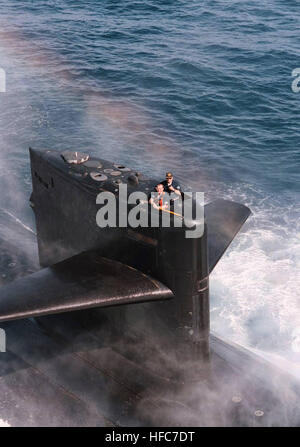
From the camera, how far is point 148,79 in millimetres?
46219

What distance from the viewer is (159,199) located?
13359 millimetres

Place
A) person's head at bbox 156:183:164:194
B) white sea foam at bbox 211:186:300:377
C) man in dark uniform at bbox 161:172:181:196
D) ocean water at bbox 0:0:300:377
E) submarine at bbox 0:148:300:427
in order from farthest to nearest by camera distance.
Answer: ocean water at bbox 0:0:300:377 → white sea foam at bbox 211:186:300:377 → man in dark uniform at bbox 161:172:181:196 → person's head at bbox 156:183:164:194 → submarine at bbox 0:148:300:427

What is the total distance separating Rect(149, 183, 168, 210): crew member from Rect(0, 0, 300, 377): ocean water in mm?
12089

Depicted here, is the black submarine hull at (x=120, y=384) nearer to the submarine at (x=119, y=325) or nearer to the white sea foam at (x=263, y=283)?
the submarine at (x=119, y=325)

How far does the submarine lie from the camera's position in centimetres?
1313

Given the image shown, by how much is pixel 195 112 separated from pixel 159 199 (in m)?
29.2

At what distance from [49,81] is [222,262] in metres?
25.7

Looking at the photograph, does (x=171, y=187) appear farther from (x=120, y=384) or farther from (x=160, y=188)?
(x=120, y=384)

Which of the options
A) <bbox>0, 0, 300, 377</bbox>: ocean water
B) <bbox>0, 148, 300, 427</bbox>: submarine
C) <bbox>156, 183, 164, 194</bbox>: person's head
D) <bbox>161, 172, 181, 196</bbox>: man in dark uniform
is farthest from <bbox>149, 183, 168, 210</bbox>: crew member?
<bbox>0, 0, 300, 377</bbox>: ocean water

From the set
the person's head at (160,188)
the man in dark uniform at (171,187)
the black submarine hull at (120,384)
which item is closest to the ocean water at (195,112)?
the black submarine hull at (120,384)

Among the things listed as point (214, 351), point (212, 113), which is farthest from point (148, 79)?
point (214, 351)

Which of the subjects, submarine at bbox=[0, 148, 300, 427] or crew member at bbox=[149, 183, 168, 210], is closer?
submarine at bbox=[0, 148, 300, 427]

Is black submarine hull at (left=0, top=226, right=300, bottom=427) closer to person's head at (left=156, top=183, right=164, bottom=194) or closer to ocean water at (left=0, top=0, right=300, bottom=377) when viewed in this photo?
person's head at (left=156, top=183, right=164, bottom=194)
